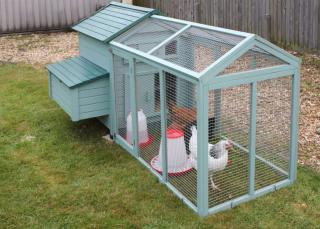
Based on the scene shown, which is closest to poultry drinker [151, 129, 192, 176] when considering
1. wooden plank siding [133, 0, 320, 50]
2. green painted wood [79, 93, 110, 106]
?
green painted wood [79, 93, 110, 106]

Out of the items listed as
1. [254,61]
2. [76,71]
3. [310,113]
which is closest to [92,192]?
[76,71]

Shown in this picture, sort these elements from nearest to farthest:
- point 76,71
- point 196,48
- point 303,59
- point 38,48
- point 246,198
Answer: point 246,198
point 196,48
point 76,71
point 303,59
point 38,48

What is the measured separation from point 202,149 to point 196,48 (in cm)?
150

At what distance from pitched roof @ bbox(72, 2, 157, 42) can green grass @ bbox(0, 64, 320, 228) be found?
5.01 feet

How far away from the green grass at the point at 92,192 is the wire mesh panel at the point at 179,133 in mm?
253

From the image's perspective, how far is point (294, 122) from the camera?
5.65m

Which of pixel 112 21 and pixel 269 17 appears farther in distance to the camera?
pixel 269 17

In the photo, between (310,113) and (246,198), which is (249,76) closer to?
(246,198)

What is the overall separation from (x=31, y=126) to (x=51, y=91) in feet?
2.19

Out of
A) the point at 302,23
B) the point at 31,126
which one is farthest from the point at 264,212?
the point at 302,23

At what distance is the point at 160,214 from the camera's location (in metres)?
5.39

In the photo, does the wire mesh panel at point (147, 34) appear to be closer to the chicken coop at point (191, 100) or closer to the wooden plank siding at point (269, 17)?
the chicken coop at point (191, 100)

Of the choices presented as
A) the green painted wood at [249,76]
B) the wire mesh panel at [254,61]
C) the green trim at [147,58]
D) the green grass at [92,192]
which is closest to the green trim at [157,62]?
→ the green trim at [147,58]

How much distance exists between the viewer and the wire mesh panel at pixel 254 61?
5159 millimetres
